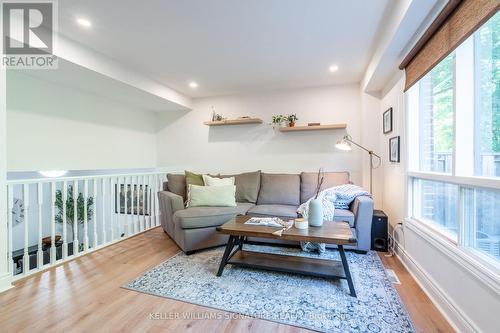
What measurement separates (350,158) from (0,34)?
4123mm

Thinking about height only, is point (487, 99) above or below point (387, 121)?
below

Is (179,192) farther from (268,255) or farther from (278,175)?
(268,255)

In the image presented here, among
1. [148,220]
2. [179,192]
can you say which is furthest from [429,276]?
[148,220]

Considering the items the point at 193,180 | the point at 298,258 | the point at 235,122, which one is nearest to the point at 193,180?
the point at 193,180

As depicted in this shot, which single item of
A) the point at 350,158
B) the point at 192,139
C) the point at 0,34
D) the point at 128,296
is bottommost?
the point at 128,296

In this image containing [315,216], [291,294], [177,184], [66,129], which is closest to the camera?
[291,294]

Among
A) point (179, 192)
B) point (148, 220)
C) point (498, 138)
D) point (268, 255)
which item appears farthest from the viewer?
point (148, 220)

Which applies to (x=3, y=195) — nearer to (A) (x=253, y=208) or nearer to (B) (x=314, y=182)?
(A) (x=253, y=208)

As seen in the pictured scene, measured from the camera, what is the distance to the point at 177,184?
11.8 feet

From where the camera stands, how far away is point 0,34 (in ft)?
6.17

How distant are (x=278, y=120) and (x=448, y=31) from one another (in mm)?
2516

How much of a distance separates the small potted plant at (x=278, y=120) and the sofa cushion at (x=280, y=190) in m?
0.91

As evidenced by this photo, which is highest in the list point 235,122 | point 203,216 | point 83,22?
point 83,22

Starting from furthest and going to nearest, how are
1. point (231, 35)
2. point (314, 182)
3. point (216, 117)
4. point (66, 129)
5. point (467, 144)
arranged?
point (216, 117) → point (314, 182) → point (66, 129) → point (231, 35) → point (467, 144)
